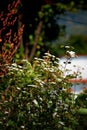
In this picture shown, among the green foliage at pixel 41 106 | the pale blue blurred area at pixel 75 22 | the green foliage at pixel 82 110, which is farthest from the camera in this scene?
the pale blue blurred area at pixel 75 22

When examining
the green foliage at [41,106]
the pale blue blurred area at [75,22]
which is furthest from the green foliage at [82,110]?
the pale blue blurred area at [75,22]

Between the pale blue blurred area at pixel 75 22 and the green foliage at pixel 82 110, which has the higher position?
the pale blue blurred area at pixel 75 22

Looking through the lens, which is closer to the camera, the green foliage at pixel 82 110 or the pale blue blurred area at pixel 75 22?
the green foliage at pixel 82 110

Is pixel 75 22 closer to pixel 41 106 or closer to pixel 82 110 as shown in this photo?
pixel 82 110

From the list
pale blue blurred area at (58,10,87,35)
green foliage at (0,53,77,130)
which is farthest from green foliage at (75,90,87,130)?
pale blue blurred area at (58,10,87,35)

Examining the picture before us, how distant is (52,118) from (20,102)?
1.39 feet

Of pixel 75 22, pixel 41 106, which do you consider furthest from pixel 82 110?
pixel 75 22

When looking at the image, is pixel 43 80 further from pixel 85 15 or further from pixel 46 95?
pixel 85 15

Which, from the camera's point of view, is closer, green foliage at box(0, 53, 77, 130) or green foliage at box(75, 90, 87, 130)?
green foliage at box(0, 53, 77, 130)

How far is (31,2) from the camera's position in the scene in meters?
12.2

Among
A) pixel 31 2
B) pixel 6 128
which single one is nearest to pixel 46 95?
pixel 6 128

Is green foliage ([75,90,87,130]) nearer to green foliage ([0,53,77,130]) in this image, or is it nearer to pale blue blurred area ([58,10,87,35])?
green foliage ([0,53,77,130])

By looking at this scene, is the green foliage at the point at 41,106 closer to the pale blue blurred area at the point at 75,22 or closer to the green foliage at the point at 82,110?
the green foliage at the point at 82,110

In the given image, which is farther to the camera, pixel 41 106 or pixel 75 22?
pixel 75 22
